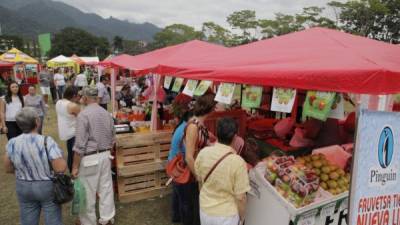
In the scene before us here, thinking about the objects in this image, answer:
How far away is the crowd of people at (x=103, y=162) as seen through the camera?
238 centimetres

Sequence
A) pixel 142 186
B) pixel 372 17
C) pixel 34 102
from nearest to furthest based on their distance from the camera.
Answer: pixel 142 186 < pixel 34 102 < pixel 372 17

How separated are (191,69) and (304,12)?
146 feet

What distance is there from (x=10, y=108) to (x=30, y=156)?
11.4ft

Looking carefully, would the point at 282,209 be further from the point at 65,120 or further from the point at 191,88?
the point at 65,120

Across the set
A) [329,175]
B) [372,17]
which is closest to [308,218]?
[329,175]

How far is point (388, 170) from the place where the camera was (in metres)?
1.96

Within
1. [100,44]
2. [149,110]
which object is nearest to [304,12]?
[149,110]

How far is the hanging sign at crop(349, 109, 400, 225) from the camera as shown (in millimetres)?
1812

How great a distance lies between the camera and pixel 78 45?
267ft

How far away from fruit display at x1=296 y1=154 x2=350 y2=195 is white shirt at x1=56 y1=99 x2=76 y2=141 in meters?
3.27

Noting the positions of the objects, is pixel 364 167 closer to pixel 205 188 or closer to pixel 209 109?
pixel 205 188

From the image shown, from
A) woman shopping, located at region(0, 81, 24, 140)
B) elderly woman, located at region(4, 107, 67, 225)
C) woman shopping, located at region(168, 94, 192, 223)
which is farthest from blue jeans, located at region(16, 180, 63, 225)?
woman shopping, located at region(0, 81, 24, 140)

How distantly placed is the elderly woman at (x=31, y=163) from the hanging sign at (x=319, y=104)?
2.23 meters

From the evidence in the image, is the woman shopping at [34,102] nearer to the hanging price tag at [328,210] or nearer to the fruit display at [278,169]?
the fruit display at [278,169]
